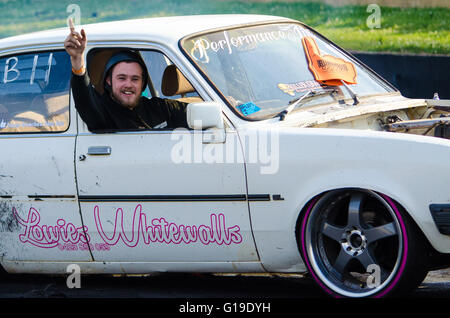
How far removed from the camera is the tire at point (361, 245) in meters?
5.18

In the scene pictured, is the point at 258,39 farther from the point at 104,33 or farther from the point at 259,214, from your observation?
the point at 259,214

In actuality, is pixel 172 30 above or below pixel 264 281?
above

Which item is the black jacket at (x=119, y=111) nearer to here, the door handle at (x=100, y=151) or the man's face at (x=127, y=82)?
the man's face at (x=127, y=82)

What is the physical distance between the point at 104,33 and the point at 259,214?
1611 mm

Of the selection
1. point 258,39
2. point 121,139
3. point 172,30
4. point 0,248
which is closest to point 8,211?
point 0,248

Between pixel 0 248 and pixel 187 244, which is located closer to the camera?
pixel 187 244

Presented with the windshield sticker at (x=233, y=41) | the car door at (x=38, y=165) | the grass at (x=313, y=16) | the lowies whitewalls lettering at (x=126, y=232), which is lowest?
the lowies whitewalls lettering at (x=126, y=232)

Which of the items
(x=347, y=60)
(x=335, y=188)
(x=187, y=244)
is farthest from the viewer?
(x=347, y=60)

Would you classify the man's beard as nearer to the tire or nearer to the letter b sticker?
the letter b sticker

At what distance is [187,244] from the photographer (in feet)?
19.1

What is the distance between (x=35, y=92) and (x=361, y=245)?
240cm

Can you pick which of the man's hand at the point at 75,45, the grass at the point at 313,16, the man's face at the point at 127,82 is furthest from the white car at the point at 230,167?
the grass at the point at 313,16

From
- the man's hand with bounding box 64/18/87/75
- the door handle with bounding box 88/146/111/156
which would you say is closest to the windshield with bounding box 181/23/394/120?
the man's hand with bounding box 64/18/87/75

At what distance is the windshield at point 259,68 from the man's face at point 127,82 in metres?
0.43
